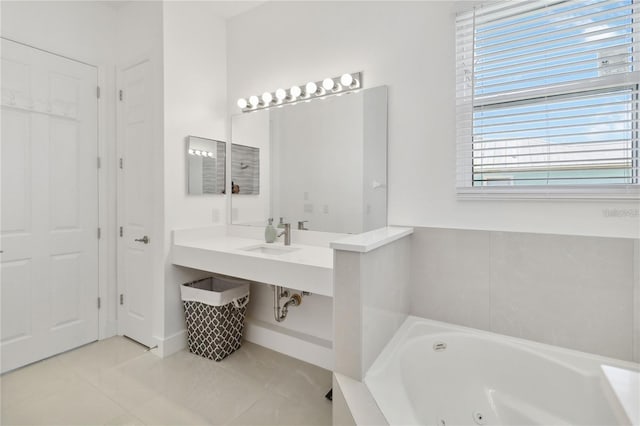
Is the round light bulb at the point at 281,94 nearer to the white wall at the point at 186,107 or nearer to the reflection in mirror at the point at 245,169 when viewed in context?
the reflection in mirror at the point at 245,169

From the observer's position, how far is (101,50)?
2.57 meters

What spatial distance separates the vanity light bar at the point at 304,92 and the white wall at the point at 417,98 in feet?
0.28

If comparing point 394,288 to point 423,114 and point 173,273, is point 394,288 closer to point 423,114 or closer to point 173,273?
point 423,114

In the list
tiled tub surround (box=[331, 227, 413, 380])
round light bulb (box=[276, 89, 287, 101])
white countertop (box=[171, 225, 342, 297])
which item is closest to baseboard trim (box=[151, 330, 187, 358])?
white countertop (box=[171, 225, 342, 297])

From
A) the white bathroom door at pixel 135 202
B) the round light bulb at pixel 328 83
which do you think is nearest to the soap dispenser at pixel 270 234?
the white bathroom door at pixel 135 202

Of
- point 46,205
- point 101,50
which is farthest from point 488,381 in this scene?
point 101,50

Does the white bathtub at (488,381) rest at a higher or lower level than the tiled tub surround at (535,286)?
lower

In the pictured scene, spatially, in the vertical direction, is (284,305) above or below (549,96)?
Result: below

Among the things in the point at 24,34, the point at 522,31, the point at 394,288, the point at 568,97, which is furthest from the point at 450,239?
the point at 24,34

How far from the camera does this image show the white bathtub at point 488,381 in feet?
4.35

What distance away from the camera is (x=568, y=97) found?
1.57m

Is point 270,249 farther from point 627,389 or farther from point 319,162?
point 627,389

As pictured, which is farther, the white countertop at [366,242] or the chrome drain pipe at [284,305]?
the chrome drain pipe at [284,305]

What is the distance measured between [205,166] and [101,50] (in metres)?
1.29
